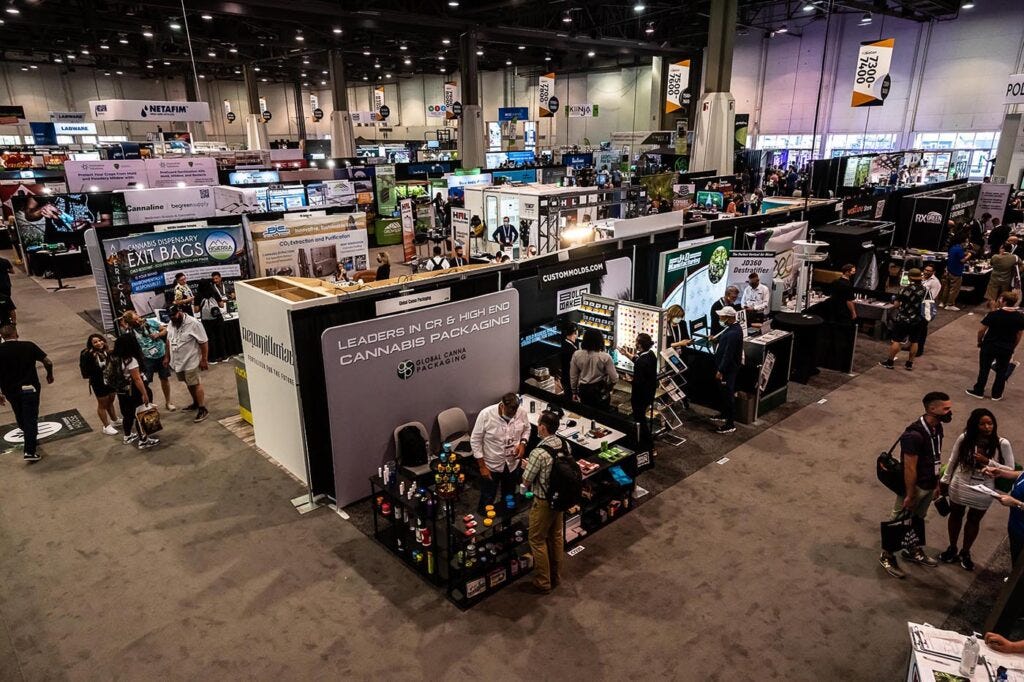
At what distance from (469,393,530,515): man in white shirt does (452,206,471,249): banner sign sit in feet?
28.0

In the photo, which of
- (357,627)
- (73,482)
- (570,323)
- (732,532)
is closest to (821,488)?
(732,532)

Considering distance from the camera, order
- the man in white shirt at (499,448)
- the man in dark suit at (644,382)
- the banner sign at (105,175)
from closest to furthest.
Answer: the man in white shirt at (499,448)
the man in dark suit at (644,382)
the banner sign at (105,175)

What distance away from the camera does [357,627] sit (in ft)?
14.7

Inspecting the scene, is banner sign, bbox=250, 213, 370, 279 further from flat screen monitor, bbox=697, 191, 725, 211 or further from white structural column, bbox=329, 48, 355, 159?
white structural column, bbox=329, 48, 355, 159

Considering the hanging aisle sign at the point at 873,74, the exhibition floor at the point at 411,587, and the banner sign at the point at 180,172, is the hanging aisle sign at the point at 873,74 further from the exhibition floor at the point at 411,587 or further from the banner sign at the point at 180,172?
the banner sign at the point at 180,172

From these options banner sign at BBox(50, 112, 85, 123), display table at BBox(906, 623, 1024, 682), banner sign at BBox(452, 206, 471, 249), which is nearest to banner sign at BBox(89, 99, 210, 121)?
banner sign at BBox(452, 206, 471, 249)

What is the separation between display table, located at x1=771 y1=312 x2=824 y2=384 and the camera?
8820 mm

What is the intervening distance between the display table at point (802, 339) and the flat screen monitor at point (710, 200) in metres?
7.61

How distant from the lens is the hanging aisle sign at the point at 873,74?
1292 centimetres

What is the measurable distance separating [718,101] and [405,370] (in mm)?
15694

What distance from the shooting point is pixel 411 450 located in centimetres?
596

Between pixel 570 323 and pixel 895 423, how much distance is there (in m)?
4.24

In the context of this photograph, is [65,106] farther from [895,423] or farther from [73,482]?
[895,423]

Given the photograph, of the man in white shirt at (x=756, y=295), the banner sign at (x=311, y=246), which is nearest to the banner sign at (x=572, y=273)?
the man in white shirt at (x=756, y=295)
